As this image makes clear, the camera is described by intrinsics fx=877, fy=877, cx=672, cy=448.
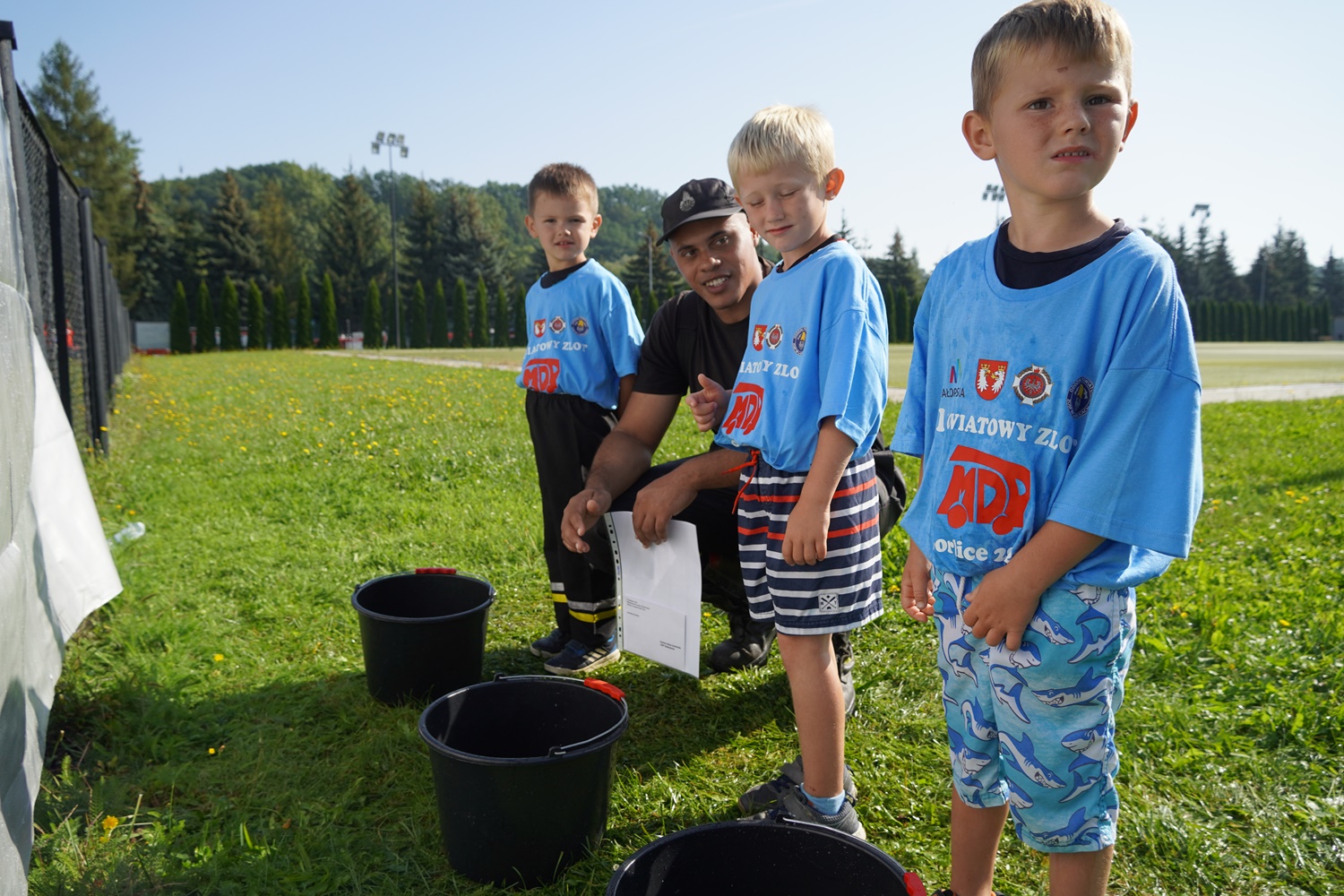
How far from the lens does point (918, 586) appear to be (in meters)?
1.81

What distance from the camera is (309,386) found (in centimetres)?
1385

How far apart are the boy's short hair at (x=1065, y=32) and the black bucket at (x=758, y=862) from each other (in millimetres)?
1352

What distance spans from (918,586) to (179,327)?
41.8 m

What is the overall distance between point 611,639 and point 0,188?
230cm

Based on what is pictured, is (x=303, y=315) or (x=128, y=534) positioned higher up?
(x=303, y=315)

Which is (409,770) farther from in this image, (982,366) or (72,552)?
(982,366)

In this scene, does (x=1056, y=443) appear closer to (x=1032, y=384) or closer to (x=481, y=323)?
(x=1032, y=384)

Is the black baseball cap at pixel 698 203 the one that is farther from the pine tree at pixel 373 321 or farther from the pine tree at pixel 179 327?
the pine tree at pixel 373 321

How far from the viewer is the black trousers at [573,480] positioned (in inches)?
124

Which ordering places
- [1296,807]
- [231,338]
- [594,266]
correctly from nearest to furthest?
[1296,807] < [594,266] < [231,338]

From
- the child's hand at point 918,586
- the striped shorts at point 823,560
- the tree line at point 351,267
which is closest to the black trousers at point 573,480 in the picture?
the striped shorts at point 823,560

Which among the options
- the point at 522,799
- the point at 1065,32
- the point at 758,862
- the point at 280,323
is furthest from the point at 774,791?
the point at 280,323

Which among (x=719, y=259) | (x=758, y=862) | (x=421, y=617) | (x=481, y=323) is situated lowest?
(x=758, y=862)

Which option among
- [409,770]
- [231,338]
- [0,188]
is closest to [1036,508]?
[409,770]
